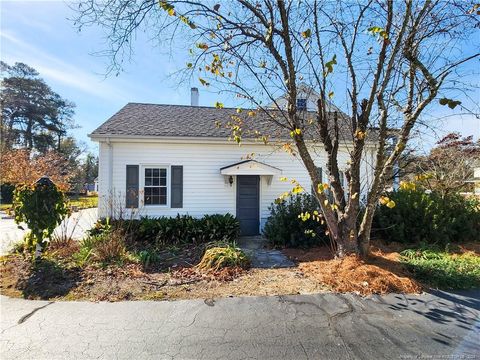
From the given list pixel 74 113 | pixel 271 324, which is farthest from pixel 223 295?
pixel 74 113

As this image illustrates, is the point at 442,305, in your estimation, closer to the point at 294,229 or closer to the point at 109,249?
the point at 294,229

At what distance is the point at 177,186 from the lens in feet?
31.6

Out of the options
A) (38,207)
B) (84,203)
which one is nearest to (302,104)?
(38,207)

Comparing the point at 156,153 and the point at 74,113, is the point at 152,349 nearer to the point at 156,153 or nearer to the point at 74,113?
the point at 156,153

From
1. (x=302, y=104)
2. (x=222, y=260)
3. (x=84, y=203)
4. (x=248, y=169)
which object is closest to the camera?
(x=222, y=260)

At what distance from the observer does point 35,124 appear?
34.6 m

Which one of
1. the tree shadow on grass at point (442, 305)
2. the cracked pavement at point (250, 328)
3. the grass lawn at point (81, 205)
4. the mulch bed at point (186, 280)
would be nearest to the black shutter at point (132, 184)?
the grass lawn at point (81, 205)

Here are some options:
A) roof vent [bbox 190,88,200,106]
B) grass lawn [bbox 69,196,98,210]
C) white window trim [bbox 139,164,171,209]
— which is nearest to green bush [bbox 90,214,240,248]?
white window trim [bbox 139,164,171,209]

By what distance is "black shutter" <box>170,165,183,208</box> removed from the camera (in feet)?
31.5

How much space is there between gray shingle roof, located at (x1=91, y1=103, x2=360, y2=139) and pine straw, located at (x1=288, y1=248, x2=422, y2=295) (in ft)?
14.7

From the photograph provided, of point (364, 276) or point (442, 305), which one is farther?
point (364, 276)

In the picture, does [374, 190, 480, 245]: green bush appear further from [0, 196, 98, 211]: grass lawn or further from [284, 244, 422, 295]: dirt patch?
[0, 196, 98, 211]: grass lawn

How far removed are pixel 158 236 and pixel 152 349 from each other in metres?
4.92

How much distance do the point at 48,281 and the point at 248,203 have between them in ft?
21.2
